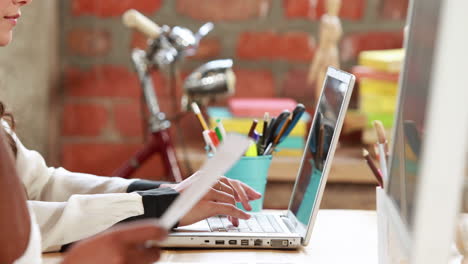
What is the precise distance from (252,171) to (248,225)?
0.16 metres

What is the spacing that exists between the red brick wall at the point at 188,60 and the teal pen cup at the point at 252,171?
89 cm

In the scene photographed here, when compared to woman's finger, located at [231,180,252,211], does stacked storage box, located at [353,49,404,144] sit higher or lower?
lower

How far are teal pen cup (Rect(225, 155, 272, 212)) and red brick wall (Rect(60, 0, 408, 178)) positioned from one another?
0.89 meters

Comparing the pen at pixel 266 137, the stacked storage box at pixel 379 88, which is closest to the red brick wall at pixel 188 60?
the stacked storage box at pixel 379 88

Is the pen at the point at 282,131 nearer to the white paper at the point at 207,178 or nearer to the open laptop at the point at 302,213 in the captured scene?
the open laptop at the point at 302,213

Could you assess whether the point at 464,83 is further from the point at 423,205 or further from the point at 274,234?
the point at 274,234

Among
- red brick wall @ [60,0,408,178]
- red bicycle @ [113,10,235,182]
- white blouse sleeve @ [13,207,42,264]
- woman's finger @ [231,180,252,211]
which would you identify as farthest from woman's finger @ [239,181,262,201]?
red brick wall @ [60,0,408,178]

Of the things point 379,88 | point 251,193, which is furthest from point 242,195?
point 379,88

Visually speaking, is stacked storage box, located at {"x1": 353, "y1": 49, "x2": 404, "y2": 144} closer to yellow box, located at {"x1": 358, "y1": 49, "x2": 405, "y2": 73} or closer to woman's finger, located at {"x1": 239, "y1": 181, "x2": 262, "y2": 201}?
yellow box, located at {"x1": 358, "y1": 49, "x2": 405, "y2": 73}

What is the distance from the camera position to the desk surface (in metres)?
0.95

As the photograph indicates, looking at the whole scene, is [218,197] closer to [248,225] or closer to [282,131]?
[248,225]

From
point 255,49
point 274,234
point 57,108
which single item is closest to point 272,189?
point 255,49

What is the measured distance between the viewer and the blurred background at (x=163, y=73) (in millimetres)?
2074

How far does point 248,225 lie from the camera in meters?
1.08
